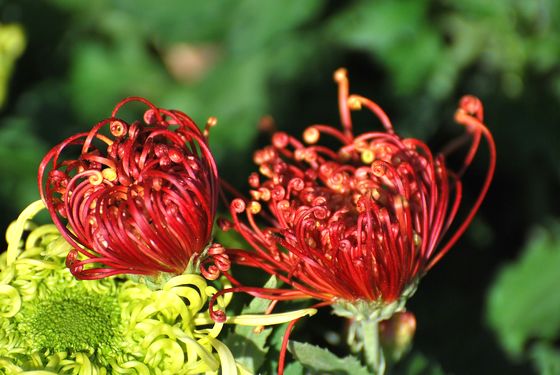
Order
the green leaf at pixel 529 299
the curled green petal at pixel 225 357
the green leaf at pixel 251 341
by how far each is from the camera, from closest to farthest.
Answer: the curled green petal at pixel 225 357, the green leaf at pixel 251 341, the green leaf at pixel 529 299

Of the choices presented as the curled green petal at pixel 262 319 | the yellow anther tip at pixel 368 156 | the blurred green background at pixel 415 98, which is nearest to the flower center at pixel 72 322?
the curled green petal at pixel 262 319

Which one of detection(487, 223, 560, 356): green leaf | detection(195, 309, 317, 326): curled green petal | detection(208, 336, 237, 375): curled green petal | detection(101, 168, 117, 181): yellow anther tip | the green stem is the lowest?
detection(487, 223, 560, 356): green leaf

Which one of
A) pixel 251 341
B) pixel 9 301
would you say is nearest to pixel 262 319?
pixel 251 341

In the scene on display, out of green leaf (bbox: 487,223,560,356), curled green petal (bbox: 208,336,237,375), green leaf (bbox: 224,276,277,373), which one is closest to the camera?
curled green petal (bbox: 208,336,237,375)

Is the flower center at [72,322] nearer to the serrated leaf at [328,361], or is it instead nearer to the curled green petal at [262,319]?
the curled green petal at [262,319]

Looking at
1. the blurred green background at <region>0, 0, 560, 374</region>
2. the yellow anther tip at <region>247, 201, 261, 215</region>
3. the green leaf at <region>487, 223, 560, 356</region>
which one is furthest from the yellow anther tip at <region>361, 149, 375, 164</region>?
the green leaf at <region>487, 223, 560, 356</region>

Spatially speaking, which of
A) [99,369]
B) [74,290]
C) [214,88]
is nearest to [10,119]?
[214,88]

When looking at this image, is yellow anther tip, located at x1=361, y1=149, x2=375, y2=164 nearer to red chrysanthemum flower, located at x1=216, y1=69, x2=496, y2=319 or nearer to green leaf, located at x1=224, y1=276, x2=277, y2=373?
red chrysanthemum flower, located at x1=216, y1=69, x2=496, y2=319

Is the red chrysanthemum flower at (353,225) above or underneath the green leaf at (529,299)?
above
